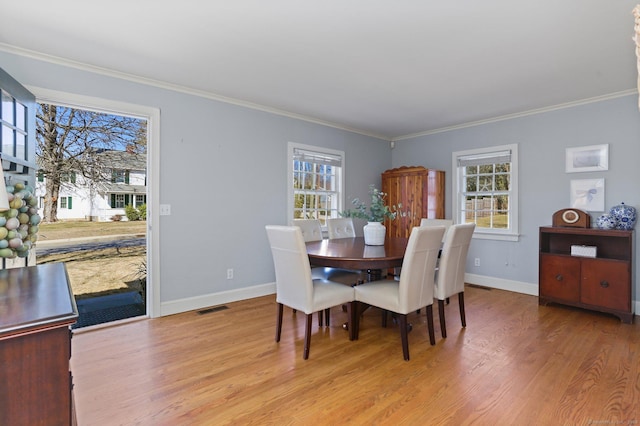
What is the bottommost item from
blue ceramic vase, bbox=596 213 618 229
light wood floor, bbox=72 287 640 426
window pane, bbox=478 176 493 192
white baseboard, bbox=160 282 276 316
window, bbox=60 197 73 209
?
light wood floor, bbox=72 287 640 426

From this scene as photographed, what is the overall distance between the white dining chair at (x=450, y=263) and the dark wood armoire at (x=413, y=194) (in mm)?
1969

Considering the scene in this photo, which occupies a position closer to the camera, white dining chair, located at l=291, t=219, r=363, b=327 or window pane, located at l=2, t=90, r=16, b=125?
window pane, located at l=2, t=90, r=16, b=125

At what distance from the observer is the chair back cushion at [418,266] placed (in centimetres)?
235

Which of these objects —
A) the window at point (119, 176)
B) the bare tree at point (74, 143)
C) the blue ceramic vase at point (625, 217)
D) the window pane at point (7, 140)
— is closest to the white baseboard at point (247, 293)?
the blue ceramic vase at point (625, 217)

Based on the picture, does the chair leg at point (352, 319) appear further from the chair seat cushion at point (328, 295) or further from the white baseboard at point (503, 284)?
the white baseboard at point (503, 284)

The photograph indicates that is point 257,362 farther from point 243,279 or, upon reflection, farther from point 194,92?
point 194,92

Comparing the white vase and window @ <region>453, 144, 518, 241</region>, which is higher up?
window @ <region>453, 144, 518, 241</region>

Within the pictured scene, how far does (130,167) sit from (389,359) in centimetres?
460

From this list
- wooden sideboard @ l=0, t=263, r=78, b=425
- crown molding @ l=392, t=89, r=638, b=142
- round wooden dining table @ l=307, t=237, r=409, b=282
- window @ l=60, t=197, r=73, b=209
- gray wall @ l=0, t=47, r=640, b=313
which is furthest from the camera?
window @ l=60, t=197, r=73, b=209

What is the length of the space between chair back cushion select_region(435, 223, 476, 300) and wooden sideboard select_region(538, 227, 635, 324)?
4.92 feet

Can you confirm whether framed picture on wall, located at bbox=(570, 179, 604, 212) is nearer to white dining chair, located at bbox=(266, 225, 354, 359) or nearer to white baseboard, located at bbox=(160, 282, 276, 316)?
white dining chair, located at bbox=(266, 225, 354, 359)

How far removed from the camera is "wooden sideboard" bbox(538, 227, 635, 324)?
3199 millimetres

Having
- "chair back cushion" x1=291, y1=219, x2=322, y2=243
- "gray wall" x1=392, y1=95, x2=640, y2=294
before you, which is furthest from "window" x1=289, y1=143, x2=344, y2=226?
"gray wall" x1=392, y1=95, x2=640, y2=294

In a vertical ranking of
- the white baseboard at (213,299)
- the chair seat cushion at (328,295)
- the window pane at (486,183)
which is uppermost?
the window pane at (486,183)
